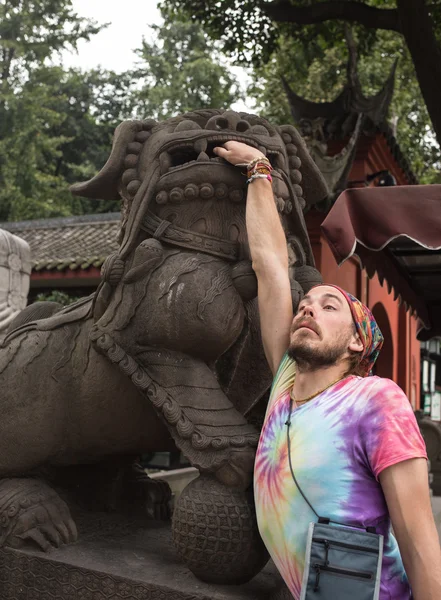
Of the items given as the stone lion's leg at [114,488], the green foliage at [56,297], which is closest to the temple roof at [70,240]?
the green foliage at [56,297]

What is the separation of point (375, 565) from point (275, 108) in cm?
1269

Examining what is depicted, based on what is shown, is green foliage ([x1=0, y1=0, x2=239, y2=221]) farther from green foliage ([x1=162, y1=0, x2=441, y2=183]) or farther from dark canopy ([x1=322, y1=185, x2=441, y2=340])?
dark canopy ([x1=322, y1=185, x2=441, y2=340])

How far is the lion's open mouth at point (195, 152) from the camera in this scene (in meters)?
1.90

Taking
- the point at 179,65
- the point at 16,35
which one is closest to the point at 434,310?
the point at 16,35

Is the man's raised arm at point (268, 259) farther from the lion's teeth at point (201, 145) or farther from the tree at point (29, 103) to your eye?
the tree at point (29, 103)

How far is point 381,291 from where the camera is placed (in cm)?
1102

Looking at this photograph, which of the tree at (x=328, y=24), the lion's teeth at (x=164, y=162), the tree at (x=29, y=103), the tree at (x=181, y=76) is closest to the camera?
the lion's teeth at (x=164, y=162)

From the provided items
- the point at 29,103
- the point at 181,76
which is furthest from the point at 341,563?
the point at 181,76

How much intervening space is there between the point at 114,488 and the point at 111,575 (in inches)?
26.6

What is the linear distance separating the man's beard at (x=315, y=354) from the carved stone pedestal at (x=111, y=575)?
613 mm

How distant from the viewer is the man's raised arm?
174cm

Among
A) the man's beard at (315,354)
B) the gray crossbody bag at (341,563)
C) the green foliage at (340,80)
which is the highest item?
the green foliage at (340,80)

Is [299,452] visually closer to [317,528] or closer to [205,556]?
[317,528]

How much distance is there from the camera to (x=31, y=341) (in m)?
2.10
